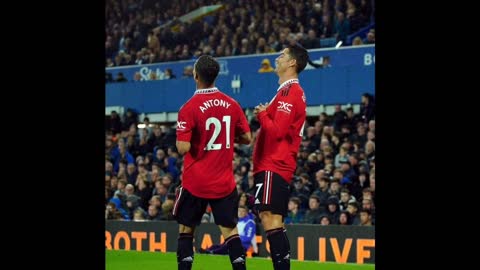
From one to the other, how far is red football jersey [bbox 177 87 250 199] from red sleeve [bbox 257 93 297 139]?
266mm

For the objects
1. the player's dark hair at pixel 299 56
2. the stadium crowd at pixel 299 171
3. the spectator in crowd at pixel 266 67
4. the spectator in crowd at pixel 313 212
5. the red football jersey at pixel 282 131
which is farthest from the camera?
the spectator in crowd at pixel 266 67

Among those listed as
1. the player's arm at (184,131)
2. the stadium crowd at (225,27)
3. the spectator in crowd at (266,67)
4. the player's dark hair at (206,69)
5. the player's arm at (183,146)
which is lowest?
the player's arm at (183,146)

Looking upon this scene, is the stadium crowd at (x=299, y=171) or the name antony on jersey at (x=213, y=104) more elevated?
the name antony on jersey at (x=213, y=104)

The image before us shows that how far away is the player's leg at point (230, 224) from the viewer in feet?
23.9

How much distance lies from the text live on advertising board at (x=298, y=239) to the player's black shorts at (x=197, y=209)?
18.3ft

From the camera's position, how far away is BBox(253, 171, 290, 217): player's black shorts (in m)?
7.31

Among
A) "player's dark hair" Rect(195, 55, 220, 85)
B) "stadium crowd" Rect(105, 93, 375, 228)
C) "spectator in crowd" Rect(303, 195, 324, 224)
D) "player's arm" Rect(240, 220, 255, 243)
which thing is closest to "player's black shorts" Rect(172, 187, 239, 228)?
"player's dark hair" Rect(195, 55, 220, 85)

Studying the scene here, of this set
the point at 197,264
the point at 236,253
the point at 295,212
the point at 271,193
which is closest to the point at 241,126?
the point at 271,193

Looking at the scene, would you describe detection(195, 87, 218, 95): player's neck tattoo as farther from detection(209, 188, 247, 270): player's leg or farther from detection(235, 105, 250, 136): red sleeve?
detection(209, 188, 247, 270): player's leg

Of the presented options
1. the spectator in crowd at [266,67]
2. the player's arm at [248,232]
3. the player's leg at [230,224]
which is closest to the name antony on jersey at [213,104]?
the player's leg at [230,224]

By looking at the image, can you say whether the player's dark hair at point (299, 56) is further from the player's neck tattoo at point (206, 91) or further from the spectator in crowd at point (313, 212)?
the spectator in crowd at point (313, 212)

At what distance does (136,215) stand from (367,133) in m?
4.83

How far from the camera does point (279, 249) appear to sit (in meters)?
7.25
